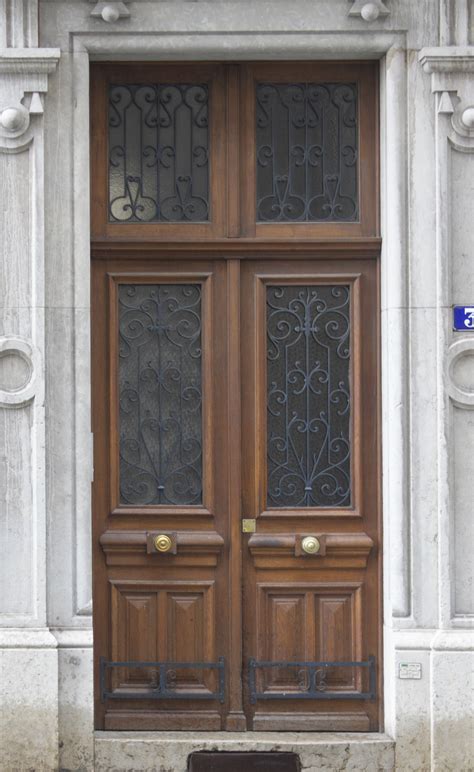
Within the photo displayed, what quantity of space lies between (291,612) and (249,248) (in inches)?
89.7

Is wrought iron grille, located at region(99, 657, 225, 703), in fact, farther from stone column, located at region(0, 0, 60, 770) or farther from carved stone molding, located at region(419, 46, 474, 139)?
carved stone molding, located at region(419, 46, 474, 139)

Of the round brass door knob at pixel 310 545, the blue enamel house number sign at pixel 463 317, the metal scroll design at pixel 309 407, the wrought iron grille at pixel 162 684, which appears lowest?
the wrought iron grille at pixel 162 684

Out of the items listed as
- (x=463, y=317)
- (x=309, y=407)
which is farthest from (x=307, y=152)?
(x=309, y=407)

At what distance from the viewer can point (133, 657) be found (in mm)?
8258

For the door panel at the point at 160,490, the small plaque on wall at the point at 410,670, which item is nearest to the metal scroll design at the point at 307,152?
the door panel at the point at 160,490

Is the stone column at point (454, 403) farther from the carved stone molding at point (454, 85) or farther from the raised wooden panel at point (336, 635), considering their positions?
the raised wooden panel at point (336, 635)

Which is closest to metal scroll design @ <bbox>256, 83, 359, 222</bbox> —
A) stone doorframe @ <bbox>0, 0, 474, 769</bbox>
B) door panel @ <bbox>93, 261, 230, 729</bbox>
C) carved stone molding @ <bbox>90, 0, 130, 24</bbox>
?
stone doorframe @ <bbox>0, 0, 474, 769</bbox>

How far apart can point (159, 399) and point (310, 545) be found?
1.30 meters

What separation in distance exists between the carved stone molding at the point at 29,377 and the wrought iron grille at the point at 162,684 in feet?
5.56

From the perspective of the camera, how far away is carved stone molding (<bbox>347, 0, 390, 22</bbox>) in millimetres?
7902

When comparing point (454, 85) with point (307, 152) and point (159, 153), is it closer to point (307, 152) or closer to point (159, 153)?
point (307, 152)

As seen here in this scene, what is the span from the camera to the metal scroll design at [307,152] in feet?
27.2

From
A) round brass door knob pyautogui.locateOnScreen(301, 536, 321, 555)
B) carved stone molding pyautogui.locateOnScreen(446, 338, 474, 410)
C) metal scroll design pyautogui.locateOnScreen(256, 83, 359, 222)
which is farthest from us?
metal scroll design pyautogui.locateOnScreen(256, 83, 359, 222)

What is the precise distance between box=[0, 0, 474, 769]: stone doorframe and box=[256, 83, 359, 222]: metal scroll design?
1.14ft
